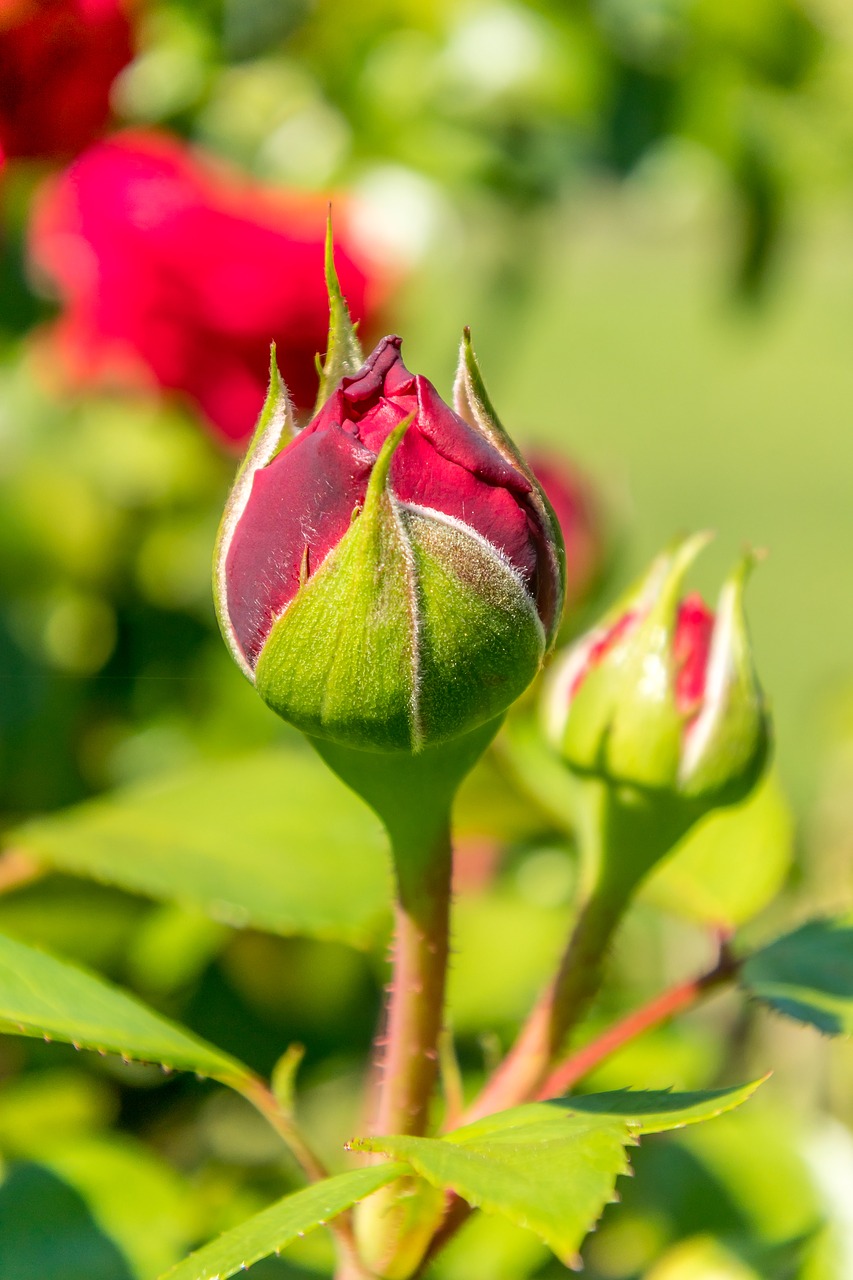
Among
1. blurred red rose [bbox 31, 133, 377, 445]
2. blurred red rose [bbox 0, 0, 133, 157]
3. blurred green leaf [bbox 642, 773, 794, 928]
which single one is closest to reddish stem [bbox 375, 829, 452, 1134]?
blurred green leaf [bbox 642, 773, 794, 928]

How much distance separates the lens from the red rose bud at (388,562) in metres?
0.35

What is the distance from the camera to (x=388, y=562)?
1.15ft

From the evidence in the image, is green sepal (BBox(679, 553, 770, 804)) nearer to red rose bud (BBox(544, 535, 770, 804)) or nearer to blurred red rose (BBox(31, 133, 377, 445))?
red rose bud (BBox(544, 535, 770, 804))

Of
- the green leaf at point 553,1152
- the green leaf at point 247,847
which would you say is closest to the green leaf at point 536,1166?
the green leaf at point 553,1152

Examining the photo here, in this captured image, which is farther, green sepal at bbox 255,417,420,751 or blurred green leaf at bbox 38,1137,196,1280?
blurred green leaf at bbox 38,1137,196,1280

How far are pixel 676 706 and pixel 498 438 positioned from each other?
130 mm

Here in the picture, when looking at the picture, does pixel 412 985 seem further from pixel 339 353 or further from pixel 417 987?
pixel 339 353

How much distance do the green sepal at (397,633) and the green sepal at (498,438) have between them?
0.6 inches

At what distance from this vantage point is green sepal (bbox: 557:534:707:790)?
0.47 m

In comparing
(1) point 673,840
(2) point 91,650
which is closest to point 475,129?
(2) point 91,650

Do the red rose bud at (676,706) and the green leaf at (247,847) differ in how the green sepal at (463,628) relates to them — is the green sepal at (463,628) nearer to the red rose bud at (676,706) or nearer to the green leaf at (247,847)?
the red rose bud at (676,706)

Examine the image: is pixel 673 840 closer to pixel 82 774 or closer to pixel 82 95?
Result: pixel 82 95

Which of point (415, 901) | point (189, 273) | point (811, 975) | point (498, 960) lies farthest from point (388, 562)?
point (189, 273)

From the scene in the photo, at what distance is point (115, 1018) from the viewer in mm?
432
